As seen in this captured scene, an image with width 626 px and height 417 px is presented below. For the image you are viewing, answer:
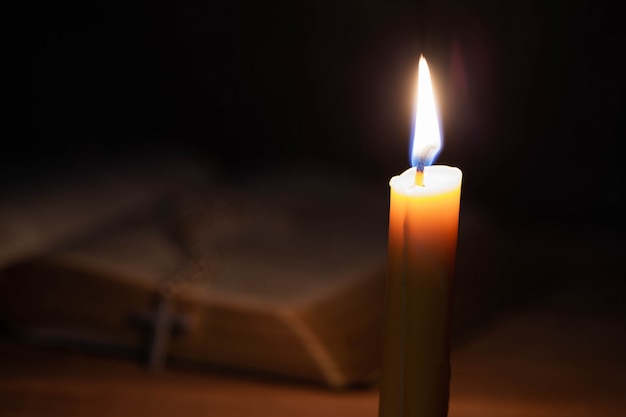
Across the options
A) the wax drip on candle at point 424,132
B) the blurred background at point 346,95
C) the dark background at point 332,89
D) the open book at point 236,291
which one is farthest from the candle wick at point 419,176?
the dark background at point 332,89

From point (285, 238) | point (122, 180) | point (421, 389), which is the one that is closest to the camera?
point (421, 389)

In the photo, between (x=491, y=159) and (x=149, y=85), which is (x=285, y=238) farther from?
(x=149, y=85)

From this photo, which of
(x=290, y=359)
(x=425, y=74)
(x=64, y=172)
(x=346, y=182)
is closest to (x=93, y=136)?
(x=64, y=172)

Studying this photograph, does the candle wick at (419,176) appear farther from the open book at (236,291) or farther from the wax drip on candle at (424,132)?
the open book at (236,291)

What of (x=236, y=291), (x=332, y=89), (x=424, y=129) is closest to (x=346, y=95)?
(x=332, y=89)

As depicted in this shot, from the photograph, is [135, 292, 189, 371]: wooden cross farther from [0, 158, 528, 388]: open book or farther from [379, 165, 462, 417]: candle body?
[379, 165, 462, 417]: candle body

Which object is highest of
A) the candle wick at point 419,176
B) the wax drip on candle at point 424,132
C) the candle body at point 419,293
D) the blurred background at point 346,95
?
the blurred background at point 346,95

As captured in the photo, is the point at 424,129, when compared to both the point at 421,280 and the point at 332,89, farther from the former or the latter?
the point at 332,89

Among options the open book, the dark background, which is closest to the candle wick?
the open book
